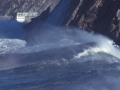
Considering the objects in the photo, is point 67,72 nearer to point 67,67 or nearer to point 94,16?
point 67,67

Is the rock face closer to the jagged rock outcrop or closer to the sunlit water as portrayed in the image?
the jagged rock outcrop

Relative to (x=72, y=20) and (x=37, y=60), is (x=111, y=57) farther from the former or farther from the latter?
(x=72, y=20)

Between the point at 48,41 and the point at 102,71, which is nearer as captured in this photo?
the point at 102,71

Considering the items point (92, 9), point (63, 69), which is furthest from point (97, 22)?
point (63, 69)

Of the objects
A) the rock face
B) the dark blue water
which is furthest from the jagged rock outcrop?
the rock face

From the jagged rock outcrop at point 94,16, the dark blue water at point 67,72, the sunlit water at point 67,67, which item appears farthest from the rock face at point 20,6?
the dark blue water at point 67,72

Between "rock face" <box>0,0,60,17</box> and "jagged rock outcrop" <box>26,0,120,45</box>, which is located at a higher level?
"jagged rock outcrop" <box>26,0,120,45</box>

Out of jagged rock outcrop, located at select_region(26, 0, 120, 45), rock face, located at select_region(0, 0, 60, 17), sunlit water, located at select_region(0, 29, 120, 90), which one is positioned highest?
jagged rock outcrop, located at select_region(26, 0, 120, 45)

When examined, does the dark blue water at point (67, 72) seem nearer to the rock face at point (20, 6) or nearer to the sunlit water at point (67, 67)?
the sunlit water at point (67, 67)

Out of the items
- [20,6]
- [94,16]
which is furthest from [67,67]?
[20,6]
